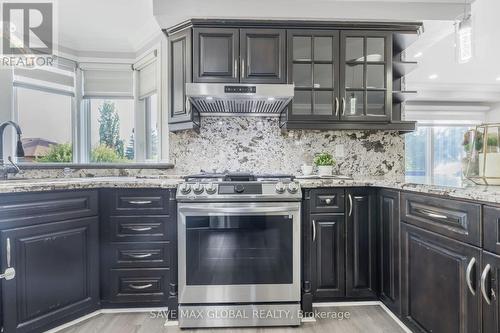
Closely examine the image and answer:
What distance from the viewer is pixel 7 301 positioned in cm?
156

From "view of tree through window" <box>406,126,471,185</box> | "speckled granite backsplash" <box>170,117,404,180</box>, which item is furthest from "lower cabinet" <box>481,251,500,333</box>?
"view of tree through window" <box>406,126,471,185</box>

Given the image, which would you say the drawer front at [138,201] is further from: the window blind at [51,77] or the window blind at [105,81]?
the window blind at [51,77]

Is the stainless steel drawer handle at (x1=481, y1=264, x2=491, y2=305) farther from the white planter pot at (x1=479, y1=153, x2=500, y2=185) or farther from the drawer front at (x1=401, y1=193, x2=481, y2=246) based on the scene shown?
the white planter pot at (x1=479, y1=153, x2=500, y2=185)

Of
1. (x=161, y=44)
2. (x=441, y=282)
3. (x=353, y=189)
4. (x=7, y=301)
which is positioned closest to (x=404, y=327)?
(x=441, y=282)

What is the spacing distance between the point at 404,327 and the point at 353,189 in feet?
3.21

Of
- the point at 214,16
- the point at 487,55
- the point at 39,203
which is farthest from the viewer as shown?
the point at 487,55

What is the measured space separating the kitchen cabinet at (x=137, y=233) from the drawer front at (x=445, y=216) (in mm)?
1565

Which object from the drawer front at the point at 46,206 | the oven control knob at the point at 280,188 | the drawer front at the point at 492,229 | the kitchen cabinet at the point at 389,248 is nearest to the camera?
the drawer front at the point at 492,229

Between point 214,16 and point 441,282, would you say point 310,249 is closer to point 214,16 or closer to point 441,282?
point 441,282

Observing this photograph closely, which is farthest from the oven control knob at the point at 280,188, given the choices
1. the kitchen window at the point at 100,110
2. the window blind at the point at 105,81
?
the window blind at the point at 105,81

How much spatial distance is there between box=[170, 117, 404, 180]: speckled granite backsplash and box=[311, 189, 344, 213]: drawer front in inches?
27.9

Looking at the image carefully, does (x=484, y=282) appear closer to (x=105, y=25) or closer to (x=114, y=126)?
(x=114, y=126)

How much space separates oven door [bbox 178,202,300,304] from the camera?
6.28 feet

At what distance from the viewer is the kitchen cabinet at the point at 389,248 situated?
1826mm
